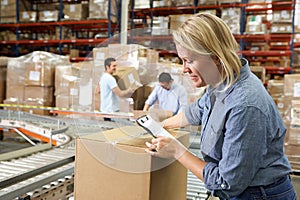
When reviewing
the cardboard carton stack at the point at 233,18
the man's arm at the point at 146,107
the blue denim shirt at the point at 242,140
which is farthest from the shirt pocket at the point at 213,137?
the cardboard carton stack at the point at 233,18

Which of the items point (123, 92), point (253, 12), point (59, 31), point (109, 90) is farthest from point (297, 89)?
point (59, 31)

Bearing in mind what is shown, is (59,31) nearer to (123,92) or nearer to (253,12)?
(253,12)

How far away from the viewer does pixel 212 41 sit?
37.3 inches

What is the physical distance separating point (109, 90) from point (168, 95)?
0.27 metres

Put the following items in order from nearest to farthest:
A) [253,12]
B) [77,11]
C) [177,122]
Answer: [177,122], [253,12], [77,11]

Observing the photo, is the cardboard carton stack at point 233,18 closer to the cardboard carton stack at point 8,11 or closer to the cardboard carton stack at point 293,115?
the cardboard carton stack at point 293,115

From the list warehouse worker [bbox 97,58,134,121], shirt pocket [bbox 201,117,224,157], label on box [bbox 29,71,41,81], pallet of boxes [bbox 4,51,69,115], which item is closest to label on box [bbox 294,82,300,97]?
warehouse worker [bbox 97,58,134,121]

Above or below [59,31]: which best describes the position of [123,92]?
below

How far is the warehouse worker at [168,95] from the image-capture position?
1364mm

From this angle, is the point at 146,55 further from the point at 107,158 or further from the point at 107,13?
the point at 107,13

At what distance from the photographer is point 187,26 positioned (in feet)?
3.19

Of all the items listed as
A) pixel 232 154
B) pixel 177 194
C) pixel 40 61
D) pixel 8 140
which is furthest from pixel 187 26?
pixel 8 140

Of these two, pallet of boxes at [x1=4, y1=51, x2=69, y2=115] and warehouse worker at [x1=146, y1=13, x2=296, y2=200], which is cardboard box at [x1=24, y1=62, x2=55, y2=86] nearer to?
pallet of boxes at [x1=4, y1=51, x2=69, y2=115]

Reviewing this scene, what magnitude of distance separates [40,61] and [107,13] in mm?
2287
